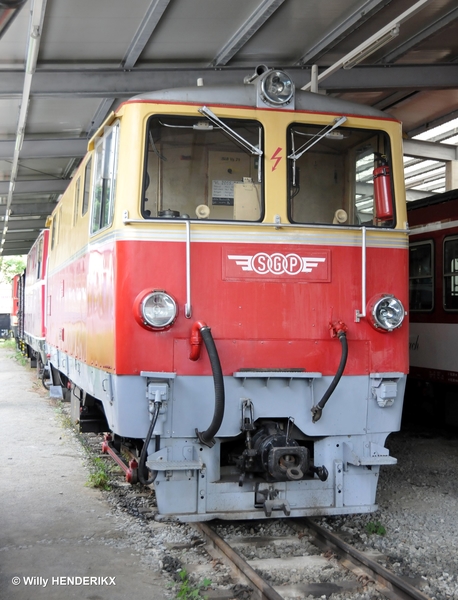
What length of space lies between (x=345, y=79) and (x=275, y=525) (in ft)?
23.1

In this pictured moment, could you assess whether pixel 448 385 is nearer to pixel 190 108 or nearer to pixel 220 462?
pixel 220 462

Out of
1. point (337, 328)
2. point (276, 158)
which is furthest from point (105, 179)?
point (337, 328)

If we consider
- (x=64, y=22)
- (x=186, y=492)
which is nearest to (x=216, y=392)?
(x=186, y=492)

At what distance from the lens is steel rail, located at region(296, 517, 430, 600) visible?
4.48 metres

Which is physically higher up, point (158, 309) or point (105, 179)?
point (105, 179)

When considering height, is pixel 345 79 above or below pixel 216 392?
above

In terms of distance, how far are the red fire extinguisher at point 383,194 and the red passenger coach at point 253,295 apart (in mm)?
12

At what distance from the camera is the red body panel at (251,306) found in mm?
5391

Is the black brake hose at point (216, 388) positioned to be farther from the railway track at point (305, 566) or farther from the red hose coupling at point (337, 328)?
the red hose coupling at point (337, 328)

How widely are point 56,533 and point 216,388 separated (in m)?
1.97

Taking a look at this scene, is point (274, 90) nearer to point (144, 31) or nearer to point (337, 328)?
point (337, 328)

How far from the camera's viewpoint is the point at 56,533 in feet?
19.4

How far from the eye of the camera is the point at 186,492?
17.7ft

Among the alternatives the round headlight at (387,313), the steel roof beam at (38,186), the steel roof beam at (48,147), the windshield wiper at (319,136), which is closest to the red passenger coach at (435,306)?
the round headlight at (387,313)
